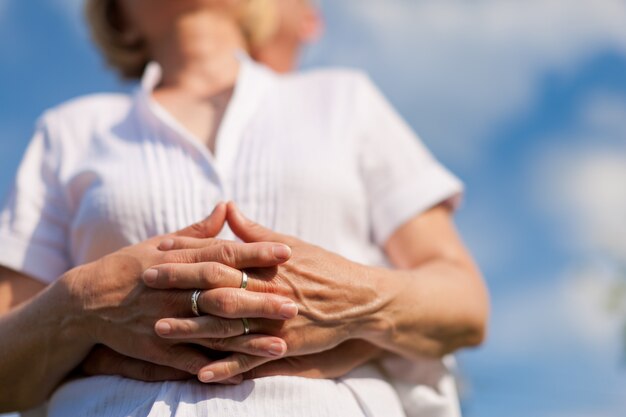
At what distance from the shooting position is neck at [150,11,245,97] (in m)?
2.08

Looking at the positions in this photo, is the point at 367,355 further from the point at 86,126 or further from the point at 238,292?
the point at 86,126

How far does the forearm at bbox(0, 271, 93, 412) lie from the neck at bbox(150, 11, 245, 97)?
70cm

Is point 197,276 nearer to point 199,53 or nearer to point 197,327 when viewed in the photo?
point 197,327

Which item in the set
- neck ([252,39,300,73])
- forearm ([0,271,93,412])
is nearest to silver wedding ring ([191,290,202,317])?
forearm ([0,271,93,412])

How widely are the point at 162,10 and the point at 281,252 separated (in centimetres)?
101

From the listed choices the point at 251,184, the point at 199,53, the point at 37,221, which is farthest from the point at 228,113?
the point at 37,221

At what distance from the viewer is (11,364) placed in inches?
62.0

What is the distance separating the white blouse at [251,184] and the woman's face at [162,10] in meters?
0.27

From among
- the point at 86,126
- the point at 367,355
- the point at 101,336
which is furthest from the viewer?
the point at 86,126

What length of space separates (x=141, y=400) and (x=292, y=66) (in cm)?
236

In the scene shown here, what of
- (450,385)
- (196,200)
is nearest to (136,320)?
(196,200)

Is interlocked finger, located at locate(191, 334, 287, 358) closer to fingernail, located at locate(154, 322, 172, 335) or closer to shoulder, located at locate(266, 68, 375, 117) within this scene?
fingernail, located at locate(154, 322, 172, 335)

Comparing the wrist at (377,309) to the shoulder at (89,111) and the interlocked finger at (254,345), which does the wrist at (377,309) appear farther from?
the shoulder at (89,111)

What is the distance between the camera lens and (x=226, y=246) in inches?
56.4
